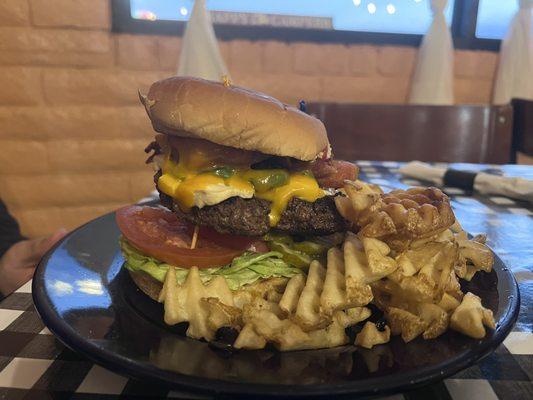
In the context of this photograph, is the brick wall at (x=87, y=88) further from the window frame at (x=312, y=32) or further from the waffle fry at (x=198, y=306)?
the waffle fry at (x=198, y=306)

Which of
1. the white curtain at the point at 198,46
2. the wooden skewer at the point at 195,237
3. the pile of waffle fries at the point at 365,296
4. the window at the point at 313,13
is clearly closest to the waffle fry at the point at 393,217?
the pile of waffle fries at the point at 365,296

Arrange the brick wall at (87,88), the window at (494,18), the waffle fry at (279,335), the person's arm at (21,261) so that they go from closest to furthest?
the waffle fry at (279,335)
the person's arm at (21,261)
the brick wall at (87,88)
the window at (494,18)

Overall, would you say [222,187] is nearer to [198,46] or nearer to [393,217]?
[393,217]

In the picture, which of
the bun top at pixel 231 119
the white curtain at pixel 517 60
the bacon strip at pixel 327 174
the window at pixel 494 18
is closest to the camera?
the bun top at pixel 231 119

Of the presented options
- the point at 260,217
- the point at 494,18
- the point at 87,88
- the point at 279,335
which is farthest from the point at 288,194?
the point at 494,18

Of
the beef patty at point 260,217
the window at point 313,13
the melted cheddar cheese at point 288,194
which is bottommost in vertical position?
the beef patty at point 260,217

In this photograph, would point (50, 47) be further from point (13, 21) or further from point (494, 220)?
point (494, 220)

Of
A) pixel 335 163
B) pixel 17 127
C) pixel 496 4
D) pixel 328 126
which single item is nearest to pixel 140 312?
pixel 335 163

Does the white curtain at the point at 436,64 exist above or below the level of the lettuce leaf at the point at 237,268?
above

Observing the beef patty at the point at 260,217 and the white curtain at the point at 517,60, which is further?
the white curtain at the point at 517,60
